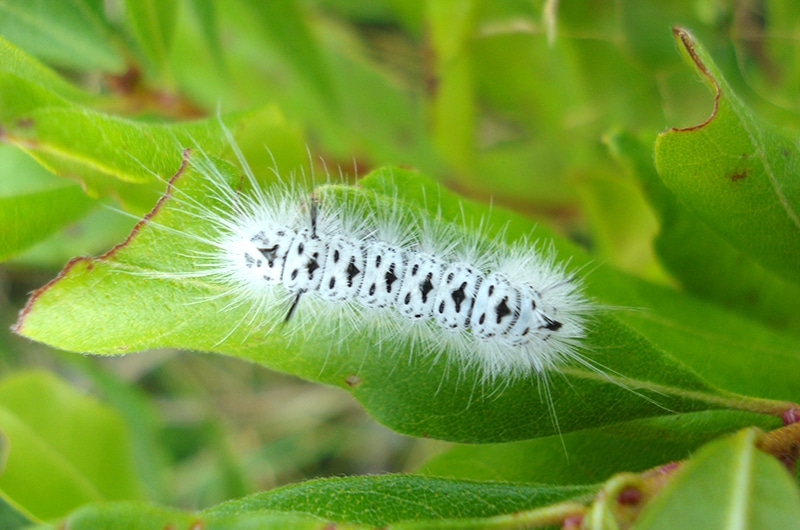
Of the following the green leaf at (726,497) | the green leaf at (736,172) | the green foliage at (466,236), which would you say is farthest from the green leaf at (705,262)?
the green leaf at (726,497)

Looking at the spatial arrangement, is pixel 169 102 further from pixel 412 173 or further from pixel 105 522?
pixel 105 522

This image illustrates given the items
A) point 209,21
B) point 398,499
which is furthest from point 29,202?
point 398,499

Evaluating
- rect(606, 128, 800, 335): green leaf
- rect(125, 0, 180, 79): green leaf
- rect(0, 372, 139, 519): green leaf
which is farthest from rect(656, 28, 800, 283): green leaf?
→ rect(0, 372, 139, 519): green leaf

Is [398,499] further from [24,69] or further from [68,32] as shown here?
[68,32]

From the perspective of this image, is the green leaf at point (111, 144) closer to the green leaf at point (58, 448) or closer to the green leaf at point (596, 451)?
the green leaf at point (596, 451)

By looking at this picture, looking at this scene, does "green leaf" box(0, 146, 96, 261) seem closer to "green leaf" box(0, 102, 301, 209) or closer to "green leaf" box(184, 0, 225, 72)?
"green leaf" box(0, 102, 301, 209)

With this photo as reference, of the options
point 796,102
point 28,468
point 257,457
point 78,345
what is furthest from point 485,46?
point 257,457
